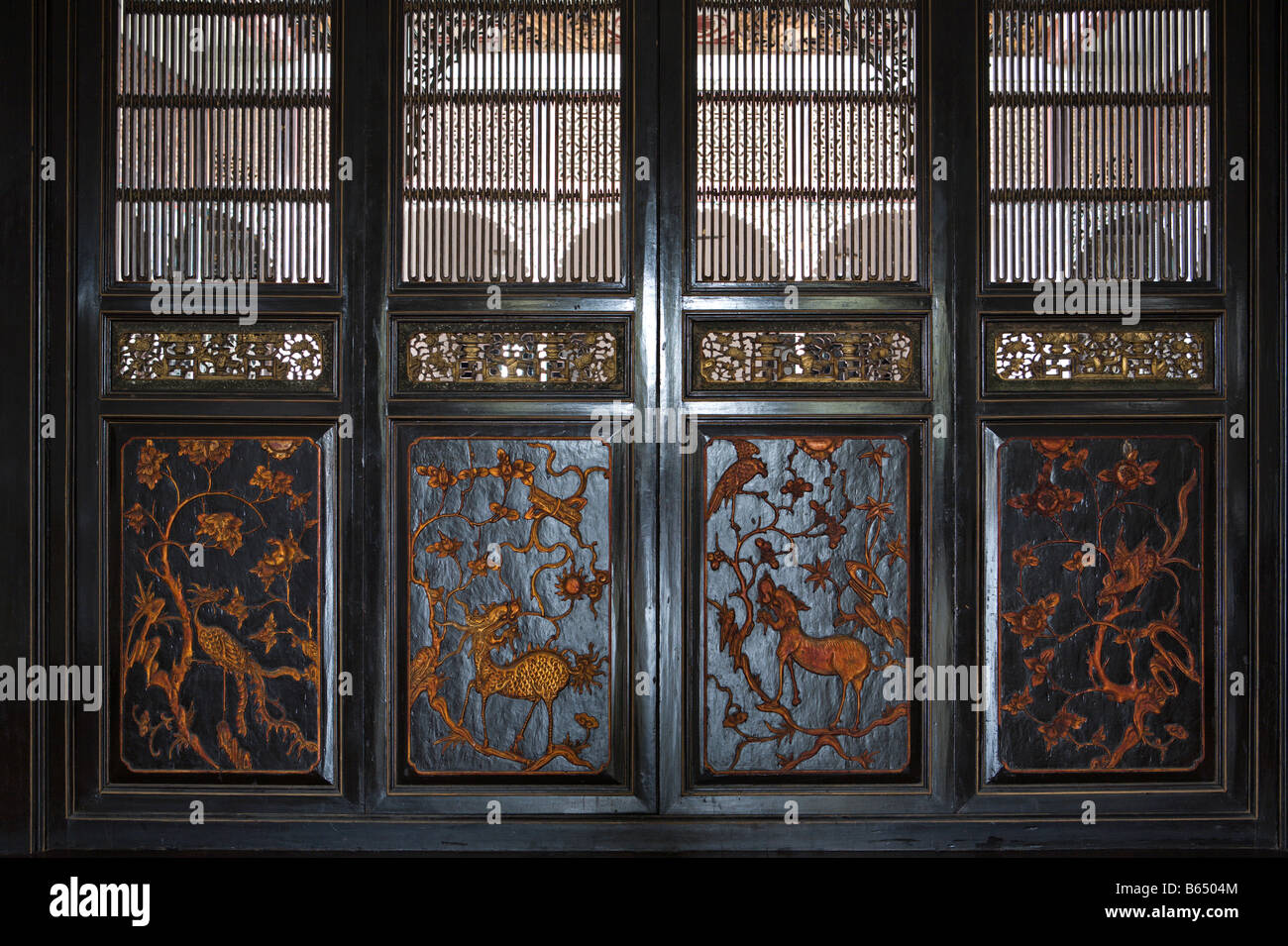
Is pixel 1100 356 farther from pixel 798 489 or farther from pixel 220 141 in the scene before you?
pixel 220 141

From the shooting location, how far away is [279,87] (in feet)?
11.3

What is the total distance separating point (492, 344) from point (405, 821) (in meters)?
1.38

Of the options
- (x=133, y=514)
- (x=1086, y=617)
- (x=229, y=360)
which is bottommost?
(x=1086, y=617)

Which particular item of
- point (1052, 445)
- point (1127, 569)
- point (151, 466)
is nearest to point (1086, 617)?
point (1127, 569)

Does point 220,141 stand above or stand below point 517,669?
above

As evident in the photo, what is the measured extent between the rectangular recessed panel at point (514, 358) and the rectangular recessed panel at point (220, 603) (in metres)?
0.40

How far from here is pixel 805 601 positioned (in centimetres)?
341

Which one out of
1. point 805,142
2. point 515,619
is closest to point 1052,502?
point 805,142

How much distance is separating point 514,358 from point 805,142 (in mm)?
1048

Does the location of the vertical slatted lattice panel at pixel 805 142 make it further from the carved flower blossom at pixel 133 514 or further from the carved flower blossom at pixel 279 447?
the carved flower blossom at pixel 133 514

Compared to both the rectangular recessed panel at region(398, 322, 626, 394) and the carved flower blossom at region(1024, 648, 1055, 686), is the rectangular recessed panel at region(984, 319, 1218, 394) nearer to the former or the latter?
the carved flower blossom at region(1024, 648, 1055, 686)

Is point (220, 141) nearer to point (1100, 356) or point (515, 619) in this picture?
point (515, 619)

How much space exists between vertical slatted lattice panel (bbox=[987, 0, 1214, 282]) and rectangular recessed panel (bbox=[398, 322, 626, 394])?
1.20m

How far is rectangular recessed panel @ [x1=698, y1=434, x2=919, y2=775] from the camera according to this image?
11.2 feet
